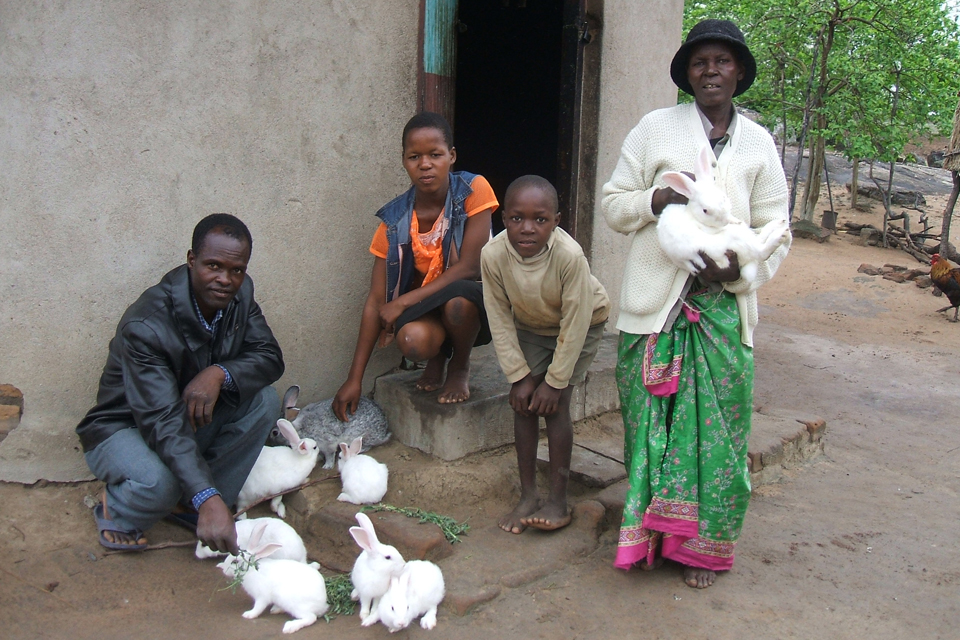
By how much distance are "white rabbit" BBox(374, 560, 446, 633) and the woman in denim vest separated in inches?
39.5

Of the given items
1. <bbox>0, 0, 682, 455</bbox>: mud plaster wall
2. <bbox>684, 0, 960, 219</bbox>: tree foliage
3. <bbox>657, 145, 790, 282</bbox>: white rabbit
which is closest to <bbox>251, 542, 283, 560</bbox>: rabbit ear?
<bbox>0, 0, 682, 455</bbox>: mud plaster wall

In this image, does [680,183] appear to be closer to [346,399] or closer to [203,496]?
[346,399]

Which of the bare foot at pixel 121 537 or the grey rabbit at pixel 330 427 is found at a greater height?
the grey rabbit at pixel 330 427

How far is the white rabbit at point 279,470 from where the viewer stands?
11.0 feet

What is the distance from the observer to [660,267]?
289cm

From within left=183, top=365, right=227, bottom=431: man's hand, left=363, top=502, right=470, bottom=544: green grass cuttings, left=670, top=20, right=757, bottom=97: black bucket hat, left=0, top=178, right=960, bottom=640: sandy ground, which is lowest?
left=0, top=178, right=960, bottom=640: sandy ground

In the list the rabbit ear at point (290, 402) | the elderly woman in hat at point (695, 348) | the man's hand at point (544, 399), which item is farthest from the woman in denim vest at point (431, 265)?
the elderly woman in hat at point (695, 348)

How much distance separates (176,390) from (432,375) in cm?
120

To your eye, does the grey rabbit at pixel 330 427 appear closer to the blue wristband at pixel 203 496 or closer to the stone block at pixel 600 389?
the blue wristband at pixel 203 496

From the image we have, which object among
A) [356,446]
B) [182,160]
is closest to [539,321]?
[356,446]

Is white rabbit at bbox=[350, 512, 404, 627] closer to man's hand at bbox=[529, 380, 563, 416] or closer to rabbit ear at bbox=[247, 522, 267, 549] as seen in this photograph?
rabbit ear at bbox=[247, 522, 267, 549]

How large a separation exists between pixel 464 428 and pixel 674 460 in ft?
3.35

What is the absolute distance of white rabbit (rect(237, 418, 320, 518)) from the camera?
11.0 ft

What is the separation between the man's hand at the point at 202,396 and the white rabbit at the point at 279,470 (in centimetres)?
35
